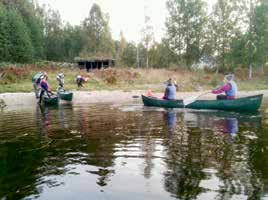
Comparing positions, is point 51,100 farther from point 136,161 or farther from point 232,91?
point 136,161

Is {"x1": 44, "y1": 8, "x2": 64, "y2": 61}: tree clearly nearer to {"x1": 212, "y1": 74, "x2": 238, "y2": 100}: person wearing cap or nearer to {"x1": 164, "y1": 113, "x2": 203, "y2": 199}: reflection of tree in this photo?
{"x1": 212, "y1": 74, "x2": 238, "y2": 100}: person wearing cap

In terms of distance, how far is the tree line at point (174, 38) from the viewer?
42188mm

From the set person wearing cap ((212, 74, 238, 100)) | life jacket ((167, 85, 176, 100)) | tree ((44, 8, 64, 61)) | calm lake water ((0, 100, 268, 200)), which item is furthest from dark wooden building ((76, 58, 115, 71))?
calm lake water ((0, 100, 268, 200))

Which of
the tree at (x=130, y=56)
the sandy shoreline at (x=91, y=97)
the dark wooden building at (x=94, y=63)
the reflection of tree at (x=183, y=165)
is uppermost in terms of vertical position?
the tree at (x=130, y=56)

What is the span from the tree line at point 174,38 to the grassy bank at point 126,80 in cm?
479

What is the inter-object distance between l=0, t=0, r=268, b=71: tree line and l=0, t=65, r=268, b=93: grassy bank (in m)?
4.79

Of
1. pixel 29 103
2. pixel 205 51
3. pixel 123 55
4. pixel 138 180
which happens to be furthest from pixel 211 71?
pixel 138 180

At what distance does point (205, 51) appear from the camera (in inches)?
1978

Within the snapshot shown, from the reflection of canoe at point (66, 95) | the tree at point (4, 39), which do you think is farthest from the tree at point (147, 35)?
the reflection of canoe at point (66, 95)

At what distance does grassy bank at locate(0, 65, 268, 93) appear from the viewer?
3299 centimetres

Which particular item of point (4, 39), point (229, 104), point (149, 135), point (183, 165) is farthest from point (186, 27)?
point (183, 165)

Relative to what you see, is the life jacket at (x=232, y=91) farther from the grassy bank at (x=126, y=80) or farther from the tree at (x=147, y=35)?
the tree at (x=147, y=35)

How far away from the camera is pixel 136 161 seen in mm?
8008

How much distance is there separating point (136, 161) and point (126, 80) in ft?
97.1
